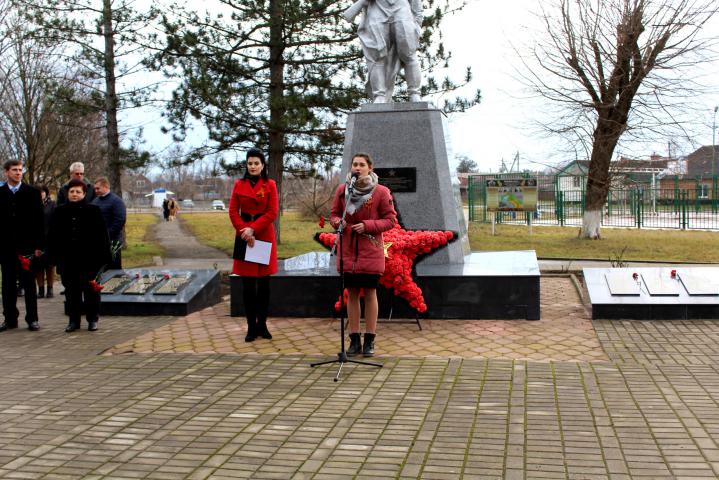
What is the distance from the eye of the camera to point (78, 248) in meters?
7.49

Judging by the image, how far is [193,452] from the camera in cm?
391

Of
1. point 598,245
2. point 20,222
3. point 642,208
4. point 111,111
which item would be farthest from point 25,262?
point 642,208

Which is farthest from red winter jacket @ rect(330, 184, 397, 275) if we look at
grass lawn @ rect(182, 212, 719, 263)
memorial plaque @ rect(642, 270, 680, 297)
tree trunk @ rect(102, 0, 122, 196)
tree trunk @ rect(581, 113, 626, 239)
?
tree trunk @ rect(581, 113, 626, 239)

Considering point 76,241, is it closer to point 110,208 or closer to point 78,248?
point 78,248

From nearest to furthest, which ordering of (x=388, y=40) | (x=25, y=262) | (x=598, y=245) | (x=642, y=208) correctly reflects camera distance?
(x=25, y=262) → (x=388, y=40) → (x=598, y=245) → (x=642, y=208)

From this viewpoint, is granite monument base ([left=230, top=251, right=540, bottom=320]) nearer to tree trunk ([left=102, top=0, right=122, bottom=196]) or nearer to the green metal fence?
tree trunk ([left=102, top=0, right=122, bottom=196])

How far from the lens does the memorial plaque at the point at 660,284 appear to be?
7652 mm

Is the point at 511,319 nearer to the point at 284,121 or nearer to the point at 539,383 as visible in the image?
the point at 539,383

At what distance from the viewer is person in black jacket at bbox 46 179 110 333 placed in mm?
7488

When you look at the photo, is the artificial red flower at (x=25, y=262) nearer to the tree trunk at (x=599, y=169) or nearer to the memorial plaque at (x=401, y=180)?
the memorial plaque at (x=401, y=180)

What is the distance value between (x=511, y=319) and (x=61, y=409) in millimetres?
4663

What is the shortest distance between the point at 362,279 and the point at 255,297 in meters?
1.40

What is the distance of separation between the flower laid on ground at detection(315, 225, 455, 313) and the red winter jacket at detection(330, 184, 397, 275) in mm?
1146

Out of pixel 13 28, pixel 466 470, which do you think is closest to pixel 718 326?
pixel 466 470
